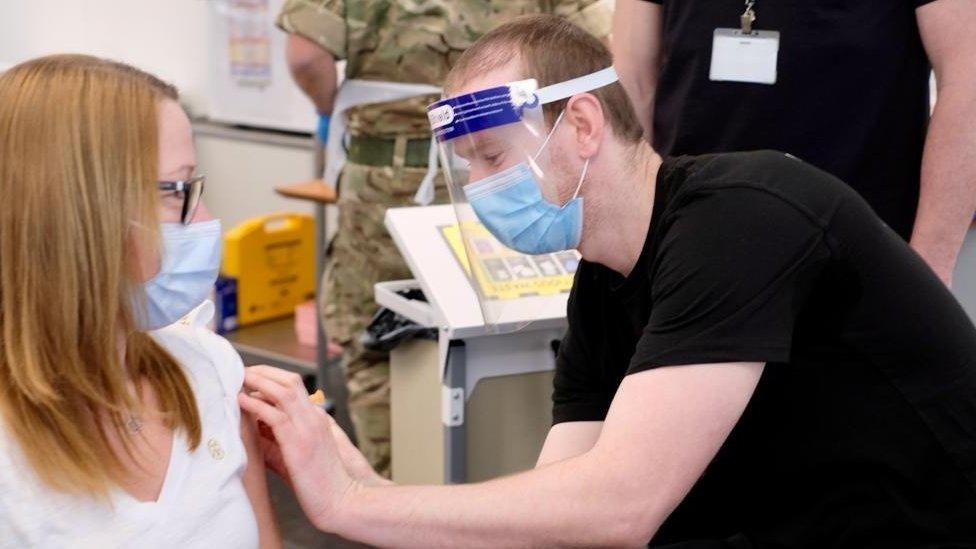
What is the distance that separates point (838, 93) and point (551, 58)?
799mm

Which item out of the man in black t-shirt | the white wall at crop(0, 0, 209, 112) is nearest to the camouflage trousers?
the man in black t-shirt

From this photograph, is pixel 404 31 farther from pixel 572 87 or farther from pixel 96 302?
pixel 96 302

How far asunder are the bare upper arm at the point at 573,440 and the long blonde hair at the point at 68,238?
61cm

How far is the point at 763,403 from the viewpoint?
1.48 m

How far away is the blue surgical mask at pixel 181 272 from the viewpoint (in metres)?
1.35

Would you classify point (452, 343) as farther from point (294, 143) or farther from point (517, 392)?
point (294, 143)

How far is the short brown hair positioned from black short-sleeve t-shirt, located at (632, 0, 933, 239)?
2.19 ft

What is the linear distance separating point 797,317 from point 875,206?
0.78 meters

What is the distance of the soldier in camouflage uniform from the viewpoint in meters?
2.78

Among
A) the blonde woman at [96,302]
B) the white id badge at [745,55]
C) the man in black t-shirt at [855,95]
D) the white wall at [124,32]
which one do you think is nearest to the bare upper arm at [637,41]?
the man in black t-shirt at [855,95]

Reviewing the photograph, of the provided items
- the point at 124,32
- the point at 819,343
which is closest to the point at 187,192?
the point at 819,343

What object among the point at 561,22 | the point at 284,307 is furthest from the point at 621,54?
the point at 284,307

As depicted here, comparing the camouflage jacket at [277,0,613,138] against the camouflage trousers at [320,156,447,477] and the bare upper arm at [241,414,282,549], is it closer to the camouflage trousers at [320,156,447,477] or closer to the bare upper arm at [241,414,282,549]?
the camouflage trousers at [320,156,447,477]

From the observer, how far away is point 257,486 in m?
1.48
